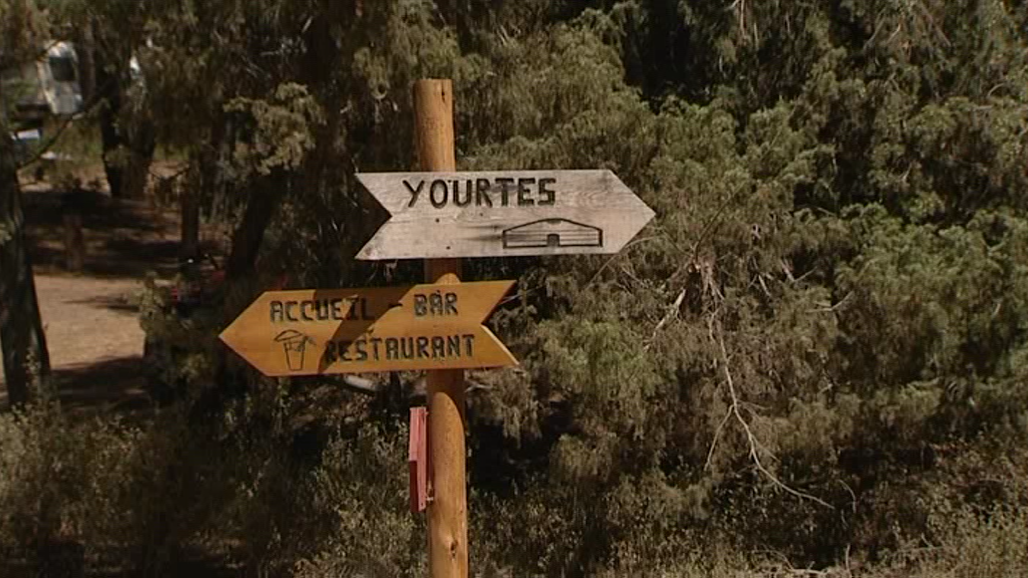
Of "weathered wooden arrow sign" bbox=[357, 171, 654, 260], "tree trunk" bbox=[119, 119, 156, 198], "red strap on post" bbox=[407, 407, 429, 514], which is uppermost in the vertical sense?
"tree trunk" bbox=[119, 119, 156, 198]

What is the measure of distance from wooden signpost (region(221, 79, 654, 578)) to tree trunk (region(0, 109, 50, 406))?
23.6 feet

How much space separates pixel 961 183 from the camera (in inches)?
313

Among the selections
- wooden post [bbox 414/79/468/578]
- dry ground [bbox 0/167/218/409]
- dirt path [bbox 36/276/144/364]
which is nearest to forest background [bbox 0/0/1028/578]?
dry ground [bbox 0/167/218/409]

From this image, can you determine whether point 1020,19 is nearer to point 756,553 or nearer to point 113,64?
point 756,553

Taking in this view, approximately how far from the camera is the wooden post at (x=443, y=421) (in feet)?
14.2

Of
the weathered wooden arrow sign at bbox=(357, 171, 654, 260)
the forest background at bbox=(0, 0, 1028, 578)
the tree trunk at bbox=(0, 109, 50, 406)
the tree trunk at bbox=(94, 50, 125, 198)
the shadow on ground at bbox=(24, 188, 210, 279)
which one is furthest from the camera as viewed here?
the shadow on ground at bbox=(24, 188, 210, 279)

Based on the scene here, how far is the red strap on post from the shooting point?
13.9 feet

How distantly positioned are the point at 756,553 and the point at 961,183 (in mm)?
2713

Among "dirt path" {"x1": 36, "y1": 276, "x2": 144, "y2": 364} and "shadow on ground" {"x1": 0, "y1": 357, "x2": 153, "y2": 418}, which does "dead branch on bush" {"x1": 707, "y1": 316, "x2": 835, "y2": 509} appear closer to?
"shadow on ground" {"x1": 0, "y1": 357, "x2": 153, "y2": 418}

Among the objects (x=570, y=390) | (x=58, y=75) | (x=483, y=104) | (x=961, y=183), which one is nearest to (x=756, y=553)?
(x=570, y=390)

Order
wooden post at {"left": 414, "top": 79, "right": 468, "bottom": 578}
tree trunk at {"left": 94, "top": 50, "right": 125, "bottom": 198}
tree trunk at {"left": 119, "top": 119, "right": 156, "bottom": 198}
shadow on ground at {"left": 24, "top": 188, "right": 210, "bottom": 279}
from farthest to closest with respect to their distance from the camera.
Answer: shadow on ground at {"left": 24, "top": 188, "right": 210, "bottom": 279}, tree trunk at {"left": 94, "top": 50, "right": 125, "bottom": 198}, tree trunk at {"left": 119, "top": 119, "right": 156, "bottom": 198}, wooden post at {"left": 414, "top": 79, "right": 468, "bottom": 578}

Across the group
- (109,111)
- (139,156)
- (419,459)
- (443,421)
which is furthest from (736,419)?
(109,111)

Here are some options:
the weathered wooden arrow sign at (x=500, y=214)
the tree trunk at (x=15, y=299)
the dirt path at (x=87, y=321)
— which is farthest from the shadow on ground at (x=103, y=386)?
the weathered wooden arrow sign at (x=500, y=214)

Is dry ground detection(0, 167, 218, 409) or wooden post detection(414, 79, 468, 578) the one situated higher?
wooden post detection(414, 79, 468, 578)
